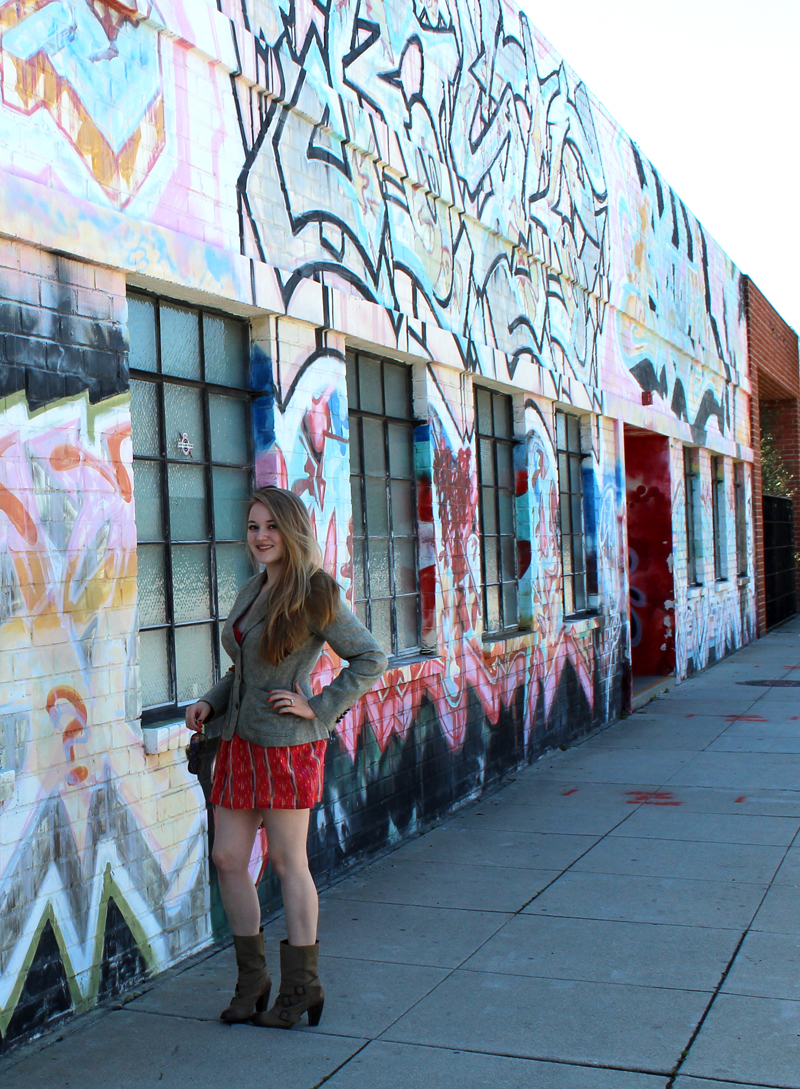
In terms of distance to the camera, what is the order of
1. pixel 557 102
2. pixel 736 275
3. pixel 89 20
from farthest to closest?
pixel 736 275
pixel 557 102
pixel 89 20

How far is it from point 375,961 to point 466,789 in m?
2.91

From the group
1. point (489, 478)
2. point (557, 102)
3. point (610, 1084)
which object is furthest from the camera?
point (557, 102)

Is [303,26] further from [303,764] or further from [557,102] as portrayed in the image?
[557,102]

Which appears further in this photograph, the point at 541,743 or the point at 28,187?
the point at 541,743

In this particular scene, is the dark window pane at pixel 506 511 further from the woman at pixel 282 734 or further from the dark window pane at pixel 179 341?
the woman at pixel 282 734

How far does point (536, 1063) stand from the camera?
3.60 metres

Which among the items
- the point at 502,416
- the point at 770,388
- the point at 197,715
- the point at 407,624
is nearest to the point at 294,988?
the point at 197,715

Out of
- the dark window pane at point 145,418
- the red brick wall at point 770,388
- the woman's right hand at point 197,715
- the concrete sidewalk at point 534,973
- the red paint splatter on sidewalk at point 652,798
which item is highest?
the red brick wall at point 770,388

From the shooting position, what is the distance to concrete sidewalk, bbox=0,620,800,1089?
3588mm

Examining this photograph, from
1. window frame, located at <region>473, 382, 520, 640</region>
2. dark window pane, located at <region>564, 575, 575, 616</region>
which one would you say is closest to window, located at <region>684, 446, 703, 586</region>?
dark window pane, located at <region>564, 575, 575, 616</region>

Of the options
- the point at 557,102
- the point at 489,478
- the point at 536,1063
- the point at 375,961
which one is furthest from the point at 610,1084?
the point at 557,102

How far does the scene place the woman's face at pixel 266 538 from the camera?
391 centimetres

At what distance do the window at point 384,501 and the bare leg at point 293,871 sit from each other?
8.41 ft

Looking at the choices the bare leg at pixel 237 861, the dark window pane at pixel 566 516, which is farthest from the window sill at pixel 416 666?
the dark window pane at pixel 566 516
